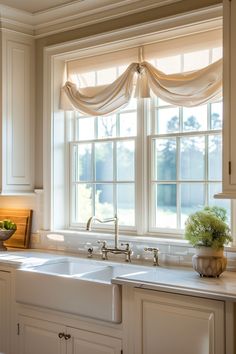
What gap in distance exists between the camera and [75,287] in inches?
117

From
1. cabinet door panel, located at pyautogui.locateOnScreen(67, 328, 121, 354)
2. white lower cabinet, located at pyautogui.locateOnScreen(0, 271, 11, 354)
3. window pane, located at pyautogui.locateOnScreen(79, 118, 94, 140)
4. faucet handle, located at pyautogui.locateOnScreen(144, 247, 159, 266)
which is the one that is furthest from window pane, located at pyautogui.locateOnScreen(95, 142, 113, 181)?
cabinet door panel, located at pyautogui.locateOnScreen(67, 328, 121, 354)

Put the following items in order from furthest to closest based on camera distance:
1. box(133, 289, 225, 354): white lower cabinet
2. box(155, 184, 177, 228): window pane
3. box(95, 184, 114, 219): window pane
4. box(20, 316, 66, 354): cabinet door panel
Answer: box(95, 184, 114, 219): window pane → box(155, 184, 177, 228): window pane → box(20, 316, 66, 354): cabinet door panel → box(133, 289, 225, 354): white lower cabinet

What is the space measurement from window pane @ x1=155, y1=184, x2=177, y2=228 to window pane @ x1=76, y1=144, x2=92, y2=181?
2.38 ft

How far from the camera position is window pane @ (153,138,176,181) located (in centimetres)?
353

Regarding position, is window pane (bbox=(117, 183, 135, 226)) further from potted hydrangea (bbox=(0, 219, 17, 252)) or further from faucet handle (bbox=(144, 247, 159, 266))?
potted hydrangea (bbox=(0, 219, 17, 252))

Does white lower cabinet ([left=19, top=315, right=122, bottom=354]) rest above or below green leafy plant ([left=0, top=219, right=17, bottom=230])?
below

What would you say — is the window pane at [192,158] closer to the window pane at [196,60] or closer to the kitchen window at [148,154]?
the kitchen window at [148,154]

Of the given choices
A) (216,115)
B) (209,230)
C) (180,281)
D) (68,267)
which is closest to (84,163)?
(68,267)

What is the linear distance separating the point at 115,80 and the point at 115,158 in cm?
62

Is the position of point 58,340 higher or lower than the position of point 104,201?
lower

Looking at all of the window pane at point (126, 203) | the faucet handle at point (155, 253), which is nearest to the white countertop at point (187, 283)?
the faucet handle at point (155, 253)

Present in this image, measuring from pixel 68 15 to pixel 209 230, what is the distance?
2177mm

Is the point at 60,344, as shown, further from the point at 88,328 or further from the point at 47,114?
the point at 47,114

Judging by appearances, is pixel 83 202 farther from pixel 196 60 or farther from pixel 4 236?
pixel 196 60
